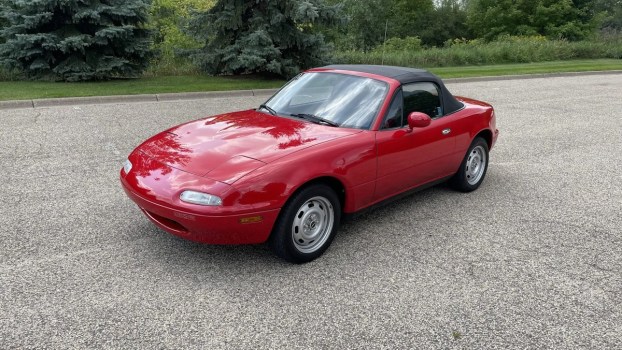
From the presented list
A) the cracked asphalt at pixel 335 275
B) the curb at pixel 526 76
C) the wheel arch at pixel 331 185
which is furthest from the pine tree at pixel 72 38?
the wheel arch at pixel 331 185

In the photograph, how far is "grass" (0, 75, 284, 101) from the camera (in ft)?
34.9

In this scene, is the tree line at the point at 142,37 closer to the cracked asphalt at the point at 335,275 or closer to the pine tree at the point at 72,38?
the pine tree at the point at 72,38

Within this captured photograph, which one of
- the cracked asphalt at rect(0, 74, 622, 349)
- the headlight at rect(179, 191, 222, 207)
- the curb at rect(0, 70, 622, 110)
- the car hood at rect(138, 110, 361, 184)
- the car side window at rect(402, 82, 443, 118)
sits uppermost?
the car side window at rect(402, 82, 443, 118)

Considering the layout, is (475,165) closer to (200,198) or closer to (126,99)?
(200,198)

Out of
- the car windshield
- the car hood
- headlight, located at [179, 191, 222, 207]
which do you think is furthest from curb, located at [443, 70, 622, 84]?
headlight, located at [179, 191, 222, 207]

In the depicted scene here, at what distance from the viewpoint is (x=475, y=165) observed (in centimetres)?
573

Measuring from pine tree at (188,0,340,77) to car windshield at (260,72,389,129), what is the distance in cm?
815

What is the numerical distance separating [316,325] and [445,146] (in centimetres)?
259

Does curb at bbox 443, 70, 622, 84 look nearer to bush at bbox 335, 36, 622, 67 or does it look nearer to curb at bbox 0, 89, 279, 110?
bush at bbox 335, 36, 622, 67

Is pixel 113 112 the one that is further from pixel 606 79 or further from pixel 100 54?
pixel 606 79

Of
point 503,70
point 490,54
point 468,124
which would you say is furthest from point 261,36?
point 490,54

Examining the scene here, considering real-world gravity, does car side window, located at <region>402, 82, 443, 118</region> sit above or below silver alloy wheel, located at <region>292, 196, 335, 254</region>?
above

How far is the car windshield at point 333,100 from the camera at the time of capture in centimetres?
445

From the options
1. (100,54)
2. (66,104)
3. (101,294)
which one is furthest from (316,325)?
(100,54)
